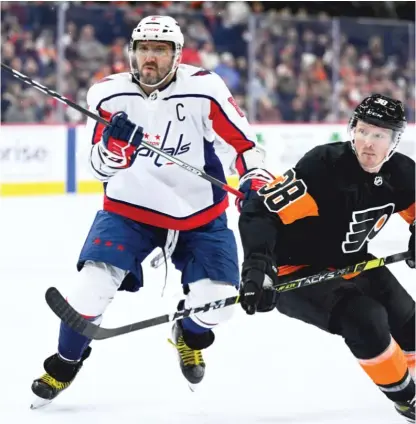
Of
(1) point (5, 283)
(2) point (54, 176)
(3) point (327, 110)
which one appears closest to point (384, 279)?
(1) point (5, 283)

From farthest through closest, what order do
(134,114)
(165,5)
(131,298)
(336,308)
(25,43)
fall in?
(165,5)
(25,43)
(131,298)
(134,114)
(336,308)

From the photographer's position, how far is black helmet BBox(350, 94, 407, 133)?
2.57m

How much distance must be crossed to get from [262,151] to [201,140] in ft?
0.59

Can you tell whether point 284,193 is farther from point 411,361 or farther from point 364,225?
point 411,361

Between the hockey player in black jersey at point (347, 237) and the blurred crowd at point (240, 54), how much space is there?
5.15m

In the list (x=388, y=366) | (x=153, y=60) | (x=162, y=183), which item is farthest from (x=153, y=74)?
(x=388, y=366)

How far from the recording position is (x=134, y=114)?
2.99m

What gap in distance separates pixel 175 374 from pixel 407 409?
0.90 metres

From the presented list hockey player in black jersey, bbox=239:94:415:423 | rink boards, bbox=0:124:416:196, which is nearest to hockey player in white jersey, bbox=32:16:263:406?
hockey player in black jersey, bbox=239:94:415:423

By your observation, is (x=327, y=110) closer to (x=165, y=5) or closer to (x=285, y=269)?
(x=165, y=5)

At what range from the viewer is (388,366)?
2502 millimetres

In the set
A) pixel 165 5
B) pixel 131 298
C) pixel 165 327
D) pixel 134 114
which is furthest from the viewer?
pixel 165 5

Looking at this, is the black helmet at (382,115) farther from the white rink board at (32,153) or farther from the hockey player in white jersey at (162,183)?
the white rink board at (32,153)

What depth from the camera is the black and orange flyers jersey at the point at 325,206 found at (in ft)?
8.45
